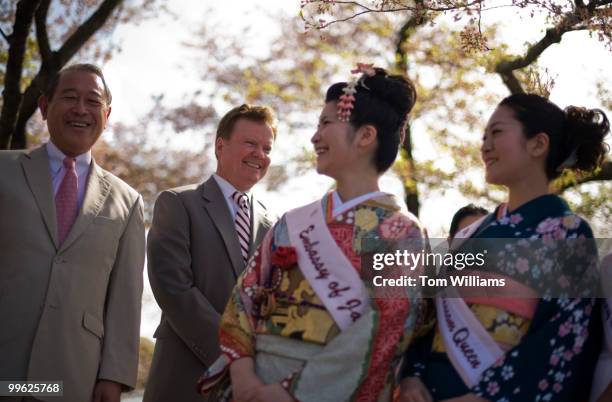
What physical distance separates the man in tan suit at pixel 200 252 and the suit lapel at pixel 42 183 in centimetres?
61

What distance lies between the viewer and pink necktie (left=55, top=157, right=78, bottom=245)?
12.4ft

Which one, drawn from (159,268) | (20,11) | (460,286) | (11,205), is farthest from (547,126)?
(20,11)

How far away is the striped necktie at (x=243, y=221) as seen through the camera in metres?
4.30

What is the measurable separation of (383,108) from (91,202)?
1.54m

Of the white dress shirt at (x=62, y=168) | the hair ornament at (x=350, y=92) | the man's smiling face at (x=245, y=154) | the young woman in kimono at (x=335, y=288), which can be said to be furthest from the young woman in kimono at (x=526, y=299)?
the white dress shirt at (x=62, y=168)

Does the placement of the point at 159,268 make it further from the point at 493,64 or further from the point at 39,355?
the point at 493,64

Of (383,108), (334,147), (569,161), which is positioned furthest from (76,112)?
(569,161)

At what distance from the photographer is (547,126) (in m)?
3.19

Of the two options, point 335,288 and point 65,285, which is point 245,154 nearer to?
point 65,285

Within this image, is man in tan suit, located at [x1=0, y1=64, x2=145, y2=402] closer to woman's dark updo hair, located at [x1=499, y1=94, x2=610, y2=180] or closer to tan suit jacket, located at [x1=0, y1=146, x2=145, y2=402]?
tan suit jacket, located at [x1=0, y1=146, x2=145, y2=402]

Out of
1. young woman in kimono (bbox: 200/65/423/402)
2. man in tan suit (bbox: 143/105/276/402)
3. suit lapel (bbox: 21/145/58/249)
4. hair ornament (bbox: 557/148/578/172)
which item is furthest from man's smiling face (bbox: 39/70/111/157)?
hair ornament (bbox: 557/148/578/172)

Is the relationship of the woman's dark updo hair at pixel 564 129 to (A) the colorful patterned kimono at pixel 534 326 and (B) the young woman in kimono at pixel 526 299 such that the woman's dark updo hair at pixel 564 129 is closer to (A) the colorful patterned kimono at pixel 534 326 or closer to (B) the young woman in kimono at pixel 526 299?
(B) the young woman in kimono at pixel 526 299

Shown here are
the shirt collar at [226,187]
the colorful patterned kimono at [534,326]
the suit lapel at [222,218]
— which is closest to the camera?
the colorful patterned kimono at [534,326]

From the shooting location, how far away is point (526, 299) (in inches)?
114
